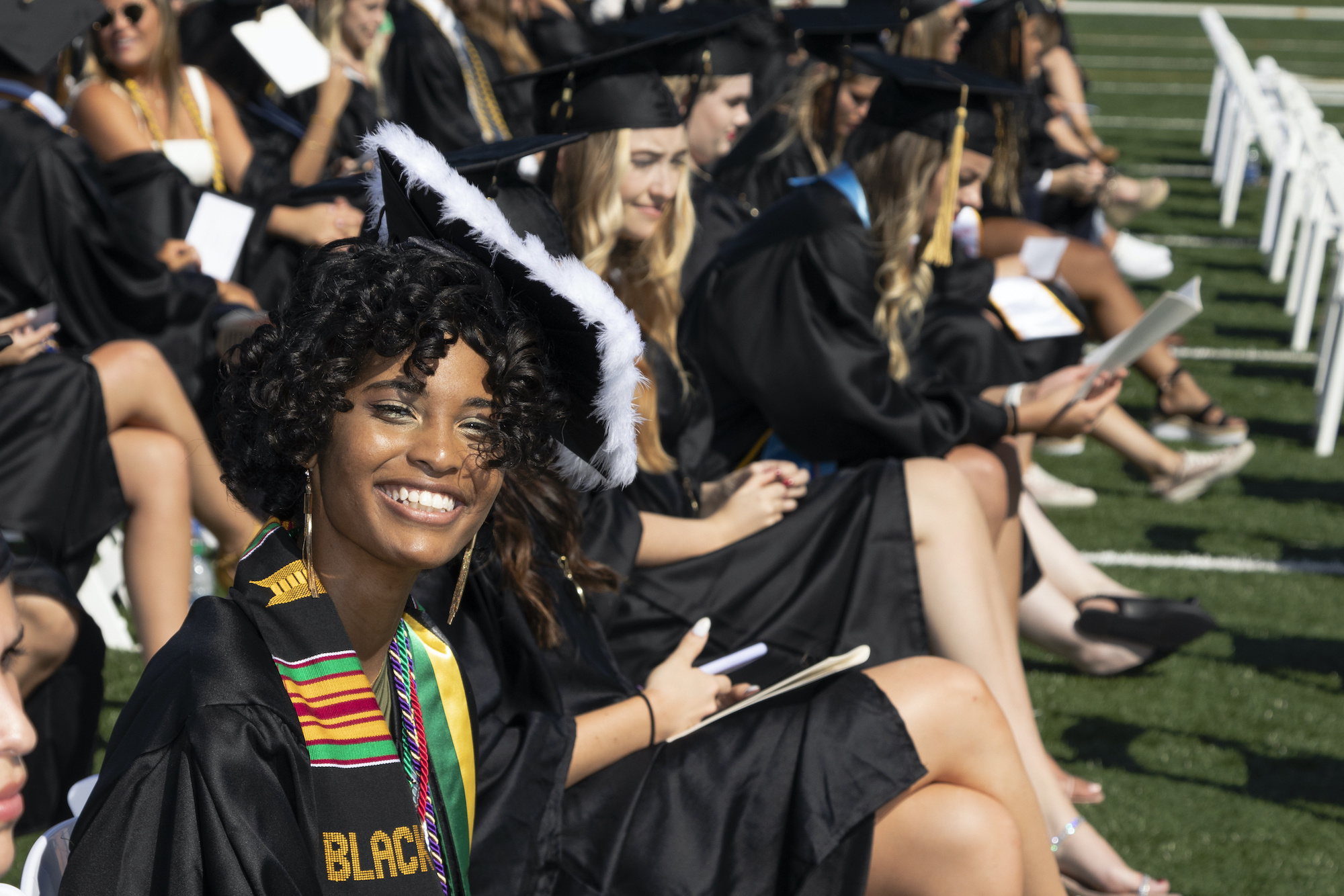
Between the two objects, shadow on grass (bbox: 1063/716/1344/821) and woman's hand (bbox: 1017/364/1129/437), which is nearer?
shadow on grass (bbox: 1063/716/1344/821)

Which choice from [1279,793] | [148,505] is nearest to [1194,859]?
[1279,793]

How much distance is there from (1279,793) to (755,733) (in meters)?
1.87

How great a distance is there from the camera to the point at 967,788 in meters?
2.44

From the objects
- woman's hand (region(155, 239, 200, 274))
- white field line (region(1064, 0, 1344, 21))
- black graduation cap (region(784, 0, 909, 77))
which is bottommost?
white field line (region(1064, 0, 1344, 21))

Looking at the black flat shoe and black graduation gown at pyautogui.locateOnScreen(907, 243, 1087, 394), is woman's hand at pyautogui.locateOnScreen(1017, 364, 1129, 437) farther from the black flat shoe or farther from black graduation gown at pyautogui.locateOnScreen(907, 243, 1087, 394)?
black graduation gown at pyautogui.locateOnScreen(907, 243, 1087, 394)

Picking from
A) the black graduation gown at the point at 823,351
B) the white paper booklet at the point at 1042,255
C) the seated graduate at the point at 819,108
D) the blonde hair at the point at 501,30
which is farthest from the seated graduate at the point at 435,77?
the black graduation gown at the point at 823,351

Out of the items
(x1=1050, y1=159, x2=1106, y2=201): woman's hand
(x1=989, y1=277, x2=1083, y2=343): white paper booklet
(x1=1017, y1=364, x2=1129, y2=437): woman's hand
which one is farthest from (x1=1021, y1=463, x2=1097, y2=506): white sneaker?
(x1=1050, y1=159, x2=1106, y2=201): woman's hand

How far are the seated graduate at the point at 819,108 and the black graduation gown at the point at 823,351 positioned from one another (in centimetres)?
173

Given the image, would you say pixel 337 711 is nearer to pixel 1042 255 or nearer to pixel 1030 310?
pixel 1030 310

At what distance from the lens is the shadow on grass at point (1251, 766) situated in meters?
3.60

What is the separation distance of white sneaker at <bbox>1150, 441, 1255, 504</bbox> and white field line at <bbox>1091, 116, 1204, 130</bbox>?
9932 millimetres

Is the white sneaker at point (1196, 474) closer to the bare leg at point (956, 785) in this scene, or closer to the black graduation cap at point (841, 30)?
the black graduation cap at point (841, 30)

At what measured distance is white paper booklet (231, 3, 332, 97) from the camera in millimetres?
5492

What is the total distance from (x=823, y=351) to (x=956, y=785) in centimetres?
Result: 150
